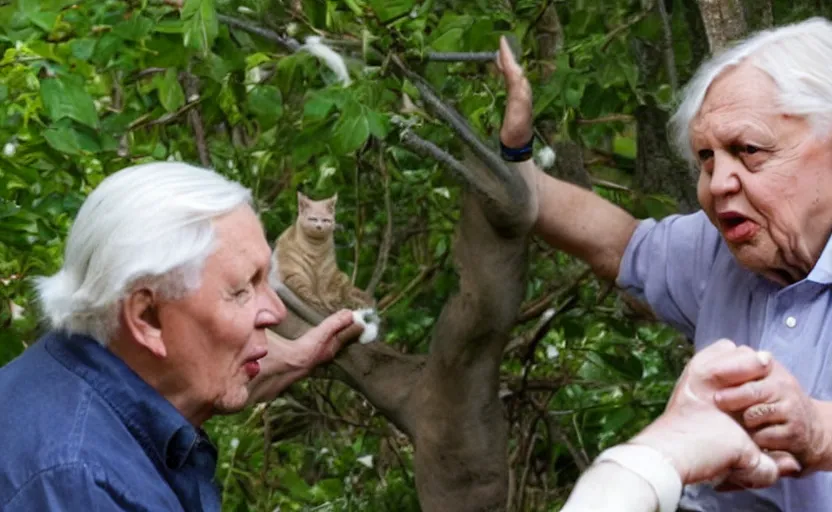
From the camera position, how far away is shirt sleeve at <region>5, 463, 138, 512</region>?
2248 mm

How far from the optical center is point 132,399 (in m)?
2.42

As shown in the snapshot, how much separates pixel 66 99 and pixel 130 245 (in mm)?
911

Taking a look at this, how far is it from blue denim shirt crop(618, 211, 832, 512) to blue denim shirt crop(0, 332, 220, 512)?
3.09 ft

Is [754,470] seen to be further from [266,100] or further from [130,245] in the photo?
[266,100]

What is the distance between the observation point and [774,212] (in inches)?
101

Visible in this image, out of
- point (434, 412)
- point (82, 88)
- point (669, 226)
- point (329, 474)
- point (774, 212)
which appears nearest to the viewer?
point (774, 212)

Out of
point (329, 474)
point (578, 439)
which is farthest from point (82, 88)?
point (329, 474)

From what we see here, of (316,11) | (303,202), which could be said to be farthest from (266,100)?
(303,202)

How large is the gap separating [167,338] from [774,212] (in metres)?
1.06

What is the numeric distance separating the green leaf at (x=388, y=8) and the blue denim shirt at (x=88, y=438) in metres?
1.10

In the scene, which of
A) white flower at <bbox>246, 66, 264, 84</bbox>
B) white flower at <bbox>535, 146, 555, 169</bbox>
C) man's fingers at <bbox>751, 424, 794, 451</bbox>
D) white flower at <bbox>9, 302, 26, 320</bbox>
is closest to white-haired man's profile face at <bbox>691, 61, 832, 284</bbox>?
man's fingers at <bbox>751, 424, 794, 451</bbox>

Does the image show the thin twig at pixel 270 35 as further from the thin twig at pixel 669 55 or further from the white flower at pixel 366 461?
the white flower at pixel 366 461

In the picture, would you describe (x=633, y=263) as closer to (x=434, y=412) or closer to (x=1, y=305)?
(x=434, y=412)

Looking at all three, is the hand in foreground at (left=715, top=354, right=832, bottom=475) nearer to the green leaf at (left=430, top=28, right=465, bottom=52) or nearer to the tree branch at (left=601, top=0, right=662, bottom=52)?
the green leaf at (left=430, top=28, right=465, bottom=52)
